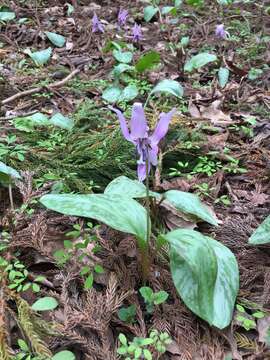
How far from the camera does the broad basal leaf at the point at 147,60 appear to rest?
10.8 feet

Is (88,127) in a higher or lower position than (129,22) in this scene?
higher

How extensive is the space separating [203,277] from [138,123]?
0.52m

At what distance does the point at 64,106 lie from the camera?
122 inches

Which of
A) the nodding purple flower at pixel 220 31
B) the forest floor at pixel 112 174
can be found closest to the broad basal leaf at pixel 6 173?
the forest floor at pixel 112 174

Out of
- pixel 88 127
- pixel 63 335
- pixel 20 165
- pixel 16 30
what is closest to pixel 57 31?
pixel 16 30

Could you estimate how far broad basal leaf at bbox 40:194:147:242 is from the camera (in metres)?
1.44

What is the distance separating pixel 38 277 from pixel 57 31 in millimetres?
3579

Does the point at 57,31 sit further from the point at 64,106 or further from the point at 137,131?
the point at 137,131

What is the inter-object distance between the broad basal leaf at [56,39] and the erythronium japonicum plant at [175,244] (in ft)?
9.82

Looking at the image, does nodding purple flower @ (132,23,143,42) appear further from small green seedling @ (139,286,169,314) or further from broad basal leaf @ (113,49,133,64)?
small green seedling @ (139,286,169,314)

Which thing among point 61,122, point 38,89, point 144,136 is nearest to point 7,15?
point 38,89

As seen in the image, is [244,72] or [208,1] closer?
[244,72]

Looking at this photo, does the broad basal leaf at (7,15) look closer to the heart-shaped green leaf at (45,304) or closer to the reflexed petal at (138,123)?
the reflexed petal at (138,123)

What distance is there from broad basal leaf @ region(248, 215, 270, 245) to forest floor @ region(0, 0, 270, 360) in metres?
0.07
